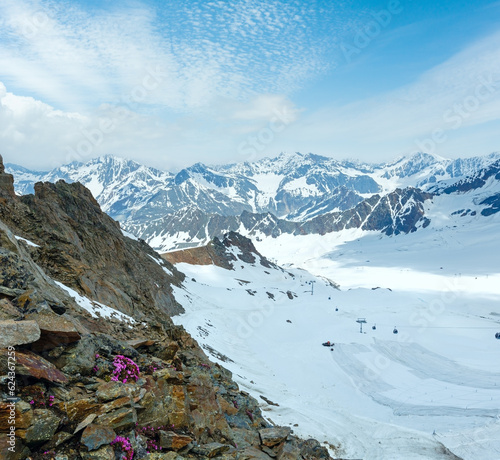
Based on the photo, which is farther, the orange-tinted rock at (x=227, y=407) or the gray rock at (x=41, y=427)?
the orange-tinted rock at (x=227, y=407)

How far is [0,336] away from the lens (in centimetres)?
820

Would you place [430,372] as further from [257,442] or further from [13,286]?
[13,286]

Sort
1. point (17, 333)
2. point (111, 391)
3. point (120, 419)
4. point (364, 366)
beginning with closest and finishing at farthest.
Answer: point (17, 333) → point (120, 419) → point (111, 391) → point (364, 366)

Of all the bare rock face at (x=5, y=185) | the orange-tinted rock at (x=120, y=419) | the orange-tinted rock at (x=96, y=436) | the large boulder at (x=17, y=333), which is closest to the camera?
the orange-tinted rock at (x=96, y=436)

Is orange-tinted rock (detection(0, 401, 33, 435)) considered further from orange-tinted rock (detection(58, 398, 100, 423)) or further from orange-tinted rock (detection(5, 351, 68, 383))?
orange-tinted rock (detection(58, 398, 100, 423))

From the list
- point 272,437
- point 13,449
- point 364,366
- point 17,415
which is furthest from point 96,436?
point 364,366

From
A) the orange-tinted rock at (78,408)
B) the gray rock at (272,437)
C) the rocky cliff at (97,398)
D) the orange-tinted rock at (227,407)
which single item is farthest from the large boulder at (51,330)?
the orange-tinted rock at (227,407)

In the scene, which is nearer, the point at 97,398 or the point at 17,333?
the point at 17,333

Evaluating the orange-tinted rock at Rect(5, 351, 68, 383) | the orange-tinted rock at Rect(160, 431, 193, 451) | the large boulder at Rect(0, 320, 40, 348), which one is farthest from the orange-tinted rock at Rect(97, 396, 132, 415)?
the large boulder at Rect(0, 320, 40, 348)

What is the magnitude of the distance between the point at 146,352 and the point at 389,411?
3385cm

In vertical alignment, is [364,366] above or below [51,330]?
below

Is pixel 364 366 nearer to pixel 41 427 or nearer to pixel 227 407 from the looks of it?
pixel 227 407

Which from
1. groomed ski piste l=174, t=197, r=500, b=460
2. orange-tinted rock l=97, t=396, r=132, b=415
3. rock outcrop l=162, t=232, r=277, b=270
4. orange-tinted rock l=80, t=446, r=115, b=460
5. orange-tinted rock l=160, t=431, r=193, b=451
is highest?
orange-tinted rock l=97, t=396, r=132, b=415

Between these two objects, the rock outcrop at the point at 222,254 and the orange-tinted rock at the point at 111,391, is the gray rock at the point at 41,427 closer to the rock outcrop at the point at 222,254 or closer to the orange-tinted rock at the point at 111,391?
the orange-tinted rock at the point at 111,391
